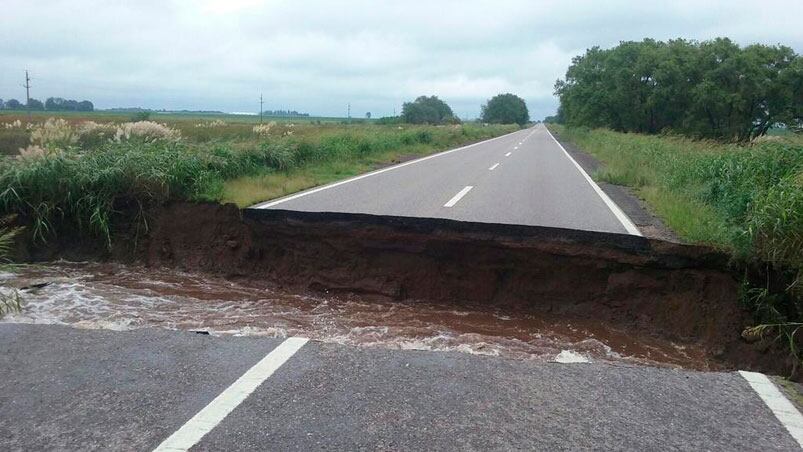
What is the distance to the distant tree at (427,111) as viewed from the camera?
98.0 metres

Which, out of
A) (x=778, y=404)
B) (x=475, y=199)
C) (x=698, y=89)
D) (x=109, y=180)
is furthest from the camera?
(x=698, y=89)

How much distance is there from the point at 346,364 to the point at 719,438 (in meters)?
2.36

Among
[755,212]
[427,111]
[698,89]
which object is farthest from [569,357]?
[427,111]

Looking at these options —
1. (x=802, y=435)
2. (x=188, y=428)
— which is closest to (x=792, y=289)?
(x=802, y=435)

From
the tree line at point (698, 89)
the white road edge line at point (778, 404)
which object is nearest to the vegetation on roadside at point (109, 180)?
the white road edge line at point (778, 404)

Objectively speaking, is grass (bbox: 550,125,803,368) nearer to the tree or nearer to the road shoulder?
the road shoulder

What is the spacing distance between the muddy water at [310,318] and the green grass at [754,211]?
980 mm

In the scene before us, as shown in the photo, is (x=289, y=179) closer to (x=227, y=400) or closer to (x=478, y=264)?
(x=478, y=264)

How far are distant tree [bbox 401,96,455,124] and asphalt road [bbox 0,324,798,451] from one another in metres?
89.2

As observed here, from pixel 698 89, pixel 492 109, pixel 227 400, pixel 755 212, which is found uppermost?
pixel 492 109

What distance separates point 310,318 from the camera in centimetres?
611

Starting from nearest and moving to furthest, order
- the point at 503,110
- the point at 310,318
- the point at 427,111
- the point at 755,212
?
the point at 755,212 < the point at 310,318 < the point at 427,111 < the point at 503,110

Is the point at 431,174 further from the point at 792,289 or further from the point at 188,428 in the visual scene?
the point at 188,428

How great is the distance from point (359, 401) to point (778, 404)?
265 centimetres
